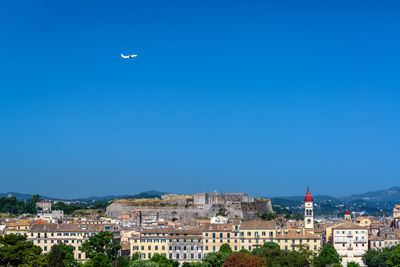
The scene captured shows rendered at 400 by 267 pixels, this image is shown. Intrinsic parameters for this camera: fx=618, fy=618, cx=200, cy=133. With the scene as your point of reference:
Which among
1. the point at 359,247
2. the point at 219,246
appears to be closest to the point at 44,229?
the point at 219,246

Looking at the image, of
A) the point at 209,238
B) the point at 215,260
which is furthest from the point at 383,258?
the point at 209,238

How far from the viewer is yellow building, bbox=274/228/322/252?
89.7 metres

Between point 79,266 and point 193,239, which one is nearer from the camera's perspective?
point 79,266

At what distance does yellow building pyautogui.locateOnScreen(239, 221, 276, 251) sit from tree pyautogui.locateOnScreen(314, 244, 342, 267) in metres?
8.27

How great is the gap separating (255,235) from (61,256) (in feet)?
94.0

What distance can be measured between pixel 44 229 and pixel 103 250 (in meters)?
14.5

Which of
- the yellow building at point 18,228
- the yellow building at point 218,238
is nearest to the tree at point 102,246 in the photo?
the yellow building at point 218,238

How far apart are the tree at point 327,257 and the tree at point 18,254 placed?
3520 cm

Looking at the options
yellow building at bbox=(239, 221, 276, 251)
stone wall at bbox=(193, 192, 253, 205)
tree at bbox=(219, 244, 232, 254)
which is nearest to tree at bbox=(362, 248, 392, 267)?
yellow building at bbox=(239, 221, 276, 251)

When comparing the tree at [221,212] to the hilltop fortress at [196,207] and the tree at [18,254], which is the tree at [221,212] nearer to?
the hilltop fortress at [196,207]

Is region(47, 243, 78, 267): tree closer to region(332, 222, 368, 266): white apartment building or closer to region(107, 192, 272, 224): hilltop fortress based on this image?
region(332, 222, 368, 266): white apartment building

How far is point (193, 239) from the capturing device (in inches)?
3565

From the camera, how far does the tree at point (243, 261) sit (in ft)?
237

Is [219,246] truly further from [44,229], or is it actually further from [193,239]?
[44,229]
